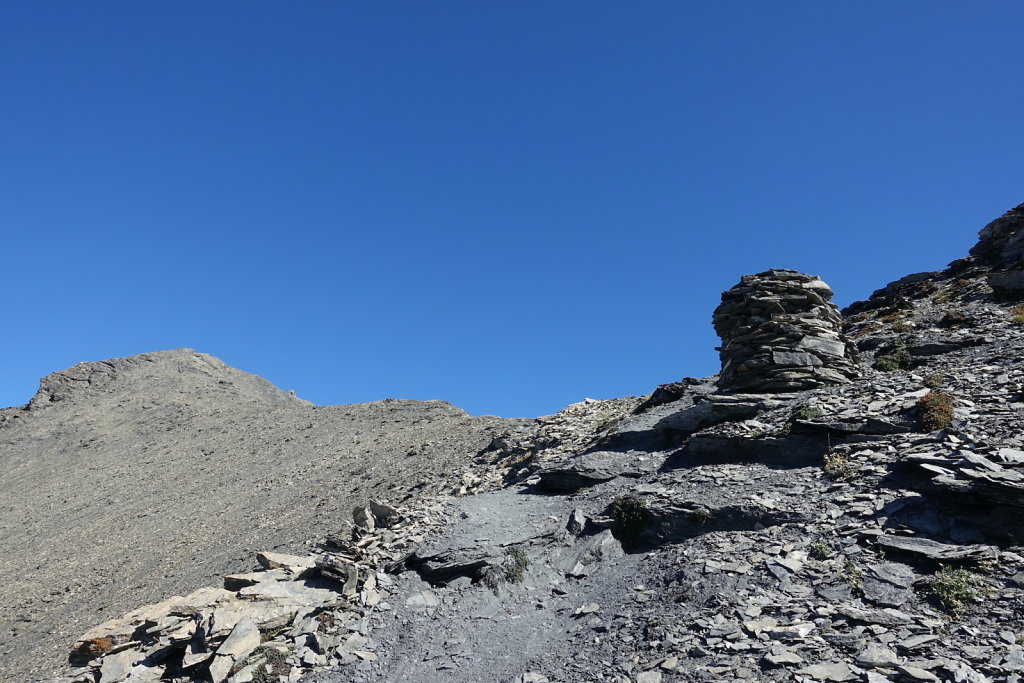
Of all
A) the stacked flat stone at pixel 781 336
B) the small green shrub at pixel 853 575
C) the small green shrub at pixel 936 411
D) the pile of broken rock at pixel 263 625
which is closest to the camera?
the small green shrub at pixel 853 575

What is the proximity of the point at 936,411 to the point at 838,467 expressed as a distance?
320 cm

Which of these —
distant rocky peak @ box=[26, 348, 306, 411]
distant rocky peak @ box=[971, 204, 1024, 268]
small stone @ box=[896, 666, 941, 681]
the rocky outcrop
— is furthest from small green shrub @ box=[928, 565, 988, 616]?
distant rocky peak @ box=[26, 348, 306, 411]

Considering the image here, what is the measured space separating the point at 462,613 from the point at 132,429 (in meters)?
50.4

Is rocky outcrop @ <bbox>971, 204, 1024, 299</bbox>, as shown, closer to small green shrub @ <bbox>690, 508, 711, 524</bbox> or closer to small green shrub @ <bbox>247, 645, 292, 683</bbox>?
small green shrub @ <bbox>690, 508, 711, 524</bbox>

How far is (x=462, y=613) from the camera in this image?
14.6 metres

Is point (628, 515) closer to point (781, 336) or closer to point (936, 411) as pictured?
point (936, 411)

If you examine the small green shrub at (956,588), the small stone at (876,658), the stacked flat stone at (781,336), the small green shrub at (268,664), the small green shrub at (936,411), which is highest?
the stacked flat stone at (781,336)

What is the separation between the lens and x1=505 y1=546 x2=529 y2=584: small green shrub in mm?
15617

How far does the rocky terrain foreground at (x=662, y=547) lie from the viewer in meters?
11.2

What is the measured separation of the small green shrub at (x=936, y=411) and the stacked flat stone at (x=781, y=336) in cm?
482

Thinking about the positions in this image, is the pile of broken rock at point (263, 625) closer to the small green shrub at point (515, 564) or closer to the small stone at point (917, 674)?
the small green shrub at point (515, 564)

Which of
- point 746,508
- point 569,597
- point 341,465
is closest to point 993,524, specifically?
point 746,508

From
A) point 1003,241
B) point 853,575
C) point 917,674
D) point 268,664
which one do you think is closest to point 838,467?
point 853,575

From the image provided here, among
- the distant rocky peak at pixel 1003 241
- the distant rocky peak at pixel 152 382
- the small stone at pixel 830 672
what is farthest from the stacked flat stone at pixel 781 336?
the distant rocky peak at pixel 152 382
